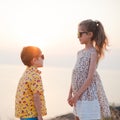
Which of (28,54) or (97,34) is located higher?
(97,34)

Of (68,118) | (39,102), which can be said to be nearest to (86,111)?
(39,102)

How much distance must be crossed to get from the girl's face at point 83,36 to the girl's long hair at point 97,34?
0.04 metres

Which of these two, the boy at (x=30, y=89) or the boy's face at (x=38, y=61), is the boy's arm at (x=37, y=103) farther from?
the boy's face at (x=38, y=61)

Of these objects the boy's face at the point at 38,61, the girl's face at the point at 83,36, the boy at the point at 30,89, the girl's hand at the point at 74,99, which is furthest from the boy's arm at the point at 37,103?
the girl's face at the point at 83,36

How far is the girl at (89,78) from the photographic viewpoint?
5941mm

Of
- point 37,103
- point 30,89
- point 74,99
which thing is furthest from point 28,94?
point 74,99

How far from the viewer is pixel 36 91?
5594 mm

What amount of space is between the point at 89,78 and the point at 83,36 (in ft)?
1.69

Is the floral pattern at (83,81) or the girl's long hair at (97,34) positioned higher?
the girl's long hair at (97,34)

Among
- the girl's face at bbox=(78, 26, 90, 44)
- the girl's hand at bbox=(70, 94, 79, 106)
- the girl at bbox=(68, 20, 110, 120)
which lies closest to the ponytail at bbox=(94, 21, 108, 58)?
the girl at bbox=(68, 20, 110, 120)

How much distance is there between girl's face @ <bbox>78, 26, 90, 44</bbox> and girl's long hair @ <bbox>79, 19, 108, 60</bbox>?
4cm

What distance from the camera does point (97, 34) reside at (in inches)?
242

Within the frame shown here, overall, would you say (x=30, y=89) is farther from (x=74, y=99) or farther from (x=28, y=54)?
(x=74, y=99)

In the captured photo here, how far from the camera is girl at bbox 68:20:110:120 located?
594 cm
